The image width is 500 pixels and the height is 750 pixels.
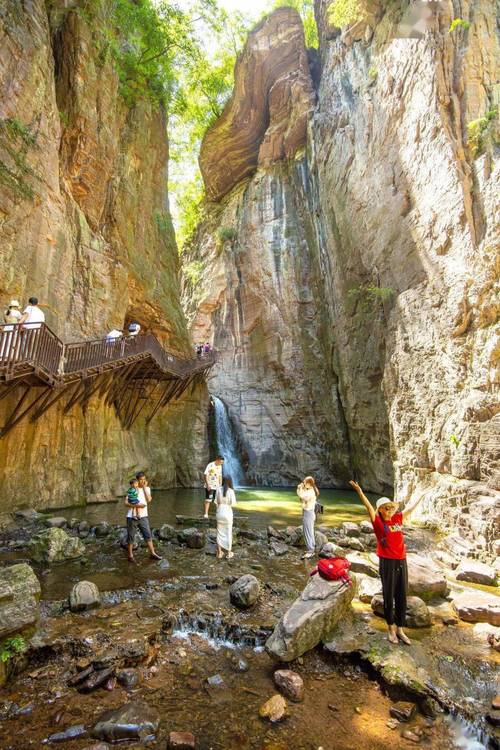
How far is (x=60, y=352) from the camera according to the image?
35.3 feet


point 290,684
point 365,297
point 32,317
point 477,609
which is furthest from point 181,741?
point 365,297

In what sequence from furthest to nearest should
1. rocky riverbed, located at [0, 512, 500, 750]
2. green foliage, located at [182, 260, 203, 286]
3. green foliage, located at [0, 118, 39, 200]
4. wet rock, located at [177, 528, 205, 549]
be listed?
green foliage, located at [182, 260, 203, 286] < green foliage, located at [0, 118, 39, 200] < wet rock, located at [177, 528, 205, 549] < rocky riverbed, located at [0, 512, 500, 750]

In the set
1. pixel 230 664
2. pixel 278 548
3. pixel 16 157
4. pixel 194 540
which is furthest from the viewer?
pixel 16 157

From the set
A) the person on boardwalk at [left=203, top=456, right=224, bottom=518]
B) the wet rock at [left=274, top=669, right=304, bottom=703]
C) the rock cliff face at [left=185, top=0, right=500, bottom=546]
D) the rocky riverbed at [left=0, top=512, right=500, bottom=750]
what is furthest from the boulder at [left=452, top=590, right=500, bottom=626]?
the person on boardwalk at [left=203, top=456, right=224, bottom=518]

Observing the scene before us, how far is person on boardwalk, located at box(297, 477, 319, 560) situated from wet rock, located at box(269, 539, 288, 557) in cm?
46

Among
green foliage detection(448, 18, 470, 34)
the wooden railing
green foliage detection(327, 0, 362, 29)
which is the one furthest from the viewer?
green foliage detection(327, 0, 362, 29)

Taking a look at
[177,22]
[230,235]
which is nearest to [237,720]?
[177,22]

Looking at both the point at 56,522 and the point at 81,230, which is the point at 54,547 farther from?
the point at 81,230

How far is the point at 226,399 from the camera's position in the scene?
27344 mm

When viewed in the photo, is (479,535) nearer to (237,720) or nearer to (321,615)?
(321,615)

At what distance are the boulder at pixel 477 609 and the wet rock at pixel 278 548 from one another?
10.9 feet

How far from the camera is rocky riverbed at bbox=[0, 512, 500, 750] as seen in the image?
3.08m

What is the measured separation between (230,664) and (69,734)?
1636 mm

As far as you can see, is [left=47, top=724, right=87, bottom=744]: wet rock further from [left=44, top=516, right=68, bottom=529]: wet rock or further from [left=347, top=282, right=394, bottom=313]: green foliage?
[left=347, top=282, right=394, bottom=313]: green foliage
